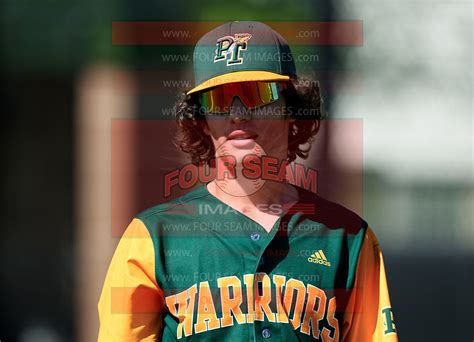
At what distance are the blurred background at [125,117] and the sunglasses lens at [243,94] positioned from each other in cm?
108

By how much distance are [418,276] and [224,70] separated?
1772 millimetres

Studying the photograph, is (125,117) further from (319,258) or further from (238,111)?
(319,258)

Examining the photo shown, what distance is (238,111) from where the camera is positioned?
1.48 metres

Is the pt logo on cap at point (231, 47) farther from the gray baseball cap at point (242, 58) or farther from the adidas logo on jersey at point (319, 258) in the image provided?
the adidas logo on jersey at point (319, 258)

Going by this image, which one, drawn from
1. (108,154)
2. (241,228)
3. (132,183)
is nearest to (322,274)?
(241,228)

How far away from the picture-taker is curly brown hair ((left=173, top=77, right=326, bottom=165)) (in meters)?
1.59

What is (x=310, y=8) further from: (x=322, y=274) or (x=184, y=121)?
(x=322, y=274)

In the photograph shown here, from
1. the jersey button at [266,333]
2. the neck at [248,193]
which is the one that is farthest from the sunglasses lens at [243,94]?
the jersey button at [266,333]

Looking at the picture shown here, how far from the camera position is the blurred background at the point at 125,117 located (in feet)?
8.55

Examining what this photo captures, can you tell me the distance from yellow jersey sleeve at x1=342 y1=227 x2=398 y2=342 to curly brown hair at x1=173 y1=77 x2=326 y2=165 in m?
0.33

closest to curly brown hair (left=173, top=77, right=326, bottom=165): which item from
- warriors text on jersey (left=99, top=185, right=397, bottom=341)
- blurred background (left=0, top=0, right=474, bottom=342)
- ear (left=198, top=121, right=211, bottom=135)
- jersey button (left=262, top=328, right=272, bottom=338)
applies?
ear (left=198, top=121, right=211, bottom=135)

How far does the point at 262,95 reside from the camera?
4.89 feet

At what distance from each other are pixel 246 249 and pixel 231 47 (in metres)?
0.42

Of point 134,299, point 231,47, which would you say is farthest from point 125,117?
point 134,299
